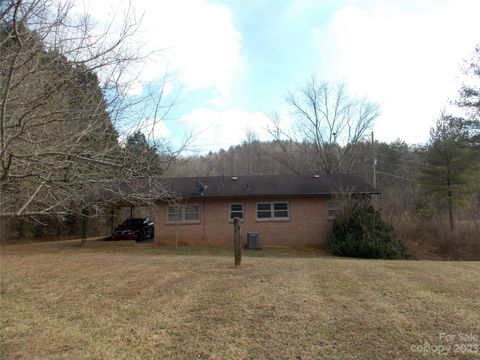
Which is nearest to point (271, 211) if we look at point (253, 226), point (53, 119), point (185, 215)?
point (253, 226)

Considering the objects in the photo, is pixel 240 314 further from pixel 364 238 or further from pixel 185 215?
pixel 185 215

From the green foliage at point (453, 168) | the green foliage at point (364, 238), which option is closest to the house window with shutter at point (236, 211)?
the green foliage at point (364, 238)

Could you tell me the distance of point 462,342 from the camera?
15.2 ft

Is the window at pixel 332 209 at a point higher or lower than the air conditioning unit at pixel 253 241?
higher

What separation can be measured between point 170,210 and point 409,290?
1453 cm

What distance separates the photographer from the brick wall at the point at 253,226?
19391mm

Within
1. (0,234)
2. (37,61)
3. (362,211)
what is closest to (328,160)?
(362,211)

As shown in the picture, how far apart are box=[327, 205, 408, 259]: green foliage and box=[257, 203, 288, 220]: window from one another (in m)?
2.85

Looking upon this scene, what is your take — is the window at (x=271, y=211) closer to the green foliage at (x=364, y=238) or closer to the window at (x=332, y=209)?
the window at (x=332, y=209)

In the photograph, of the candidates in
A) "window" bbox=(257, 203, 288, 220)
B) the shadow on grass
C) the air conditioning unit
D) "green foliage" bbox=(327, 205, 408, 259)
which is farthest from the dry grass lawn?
"window" bbox=(257, 203, 288, 220)

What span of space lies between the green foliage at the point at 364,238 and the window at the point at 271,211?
285cm

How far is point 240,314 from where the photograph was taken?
5934mm

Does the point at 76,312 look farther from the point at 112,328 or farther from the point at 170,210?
the point at 170,210

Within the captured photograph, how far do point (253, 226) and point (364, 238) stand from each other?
5.83m
